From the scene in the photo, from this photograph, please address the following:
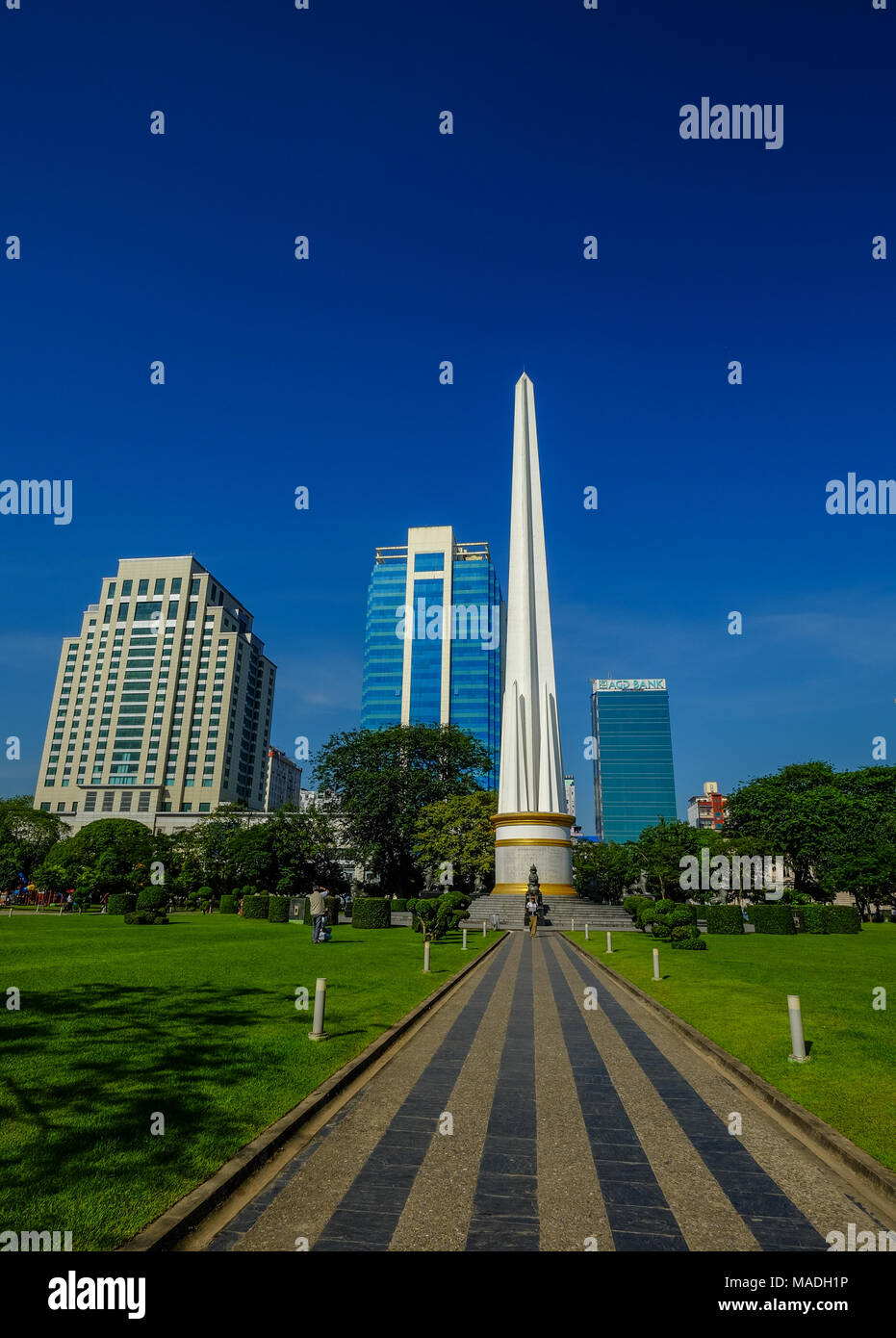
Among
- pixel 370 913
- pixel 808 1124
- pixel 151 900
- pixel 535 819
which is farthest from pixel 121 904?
pixel 808 1124

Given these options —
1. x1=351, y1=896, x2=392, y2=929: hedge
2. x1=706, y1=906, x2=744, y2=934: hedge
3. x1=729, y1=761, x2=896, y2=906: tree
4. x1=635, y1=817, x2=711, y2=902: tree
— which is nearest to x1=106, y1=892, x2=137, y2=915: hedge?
x1=351, y1=896, x2=392, y2=929: hedge

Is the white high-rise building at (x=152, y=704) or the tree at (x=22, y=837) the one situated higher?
the white high-rise building at (x=152, y=704)

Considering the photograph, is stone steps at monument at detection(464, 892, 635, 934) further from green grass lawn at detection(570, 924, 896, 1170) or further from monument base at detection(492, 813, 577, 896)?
green grass lawn at detection(570, 924, 896, 1170)

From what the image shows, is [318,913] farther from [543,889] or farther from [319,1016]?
[543,889]

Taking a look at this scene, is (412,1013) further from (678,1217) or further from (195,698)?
(195,698)

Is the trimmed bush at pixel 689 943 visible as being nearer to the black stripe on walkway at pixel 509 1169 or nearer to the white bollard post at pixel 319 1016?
the black stripe on walkway at pixel 509 1169

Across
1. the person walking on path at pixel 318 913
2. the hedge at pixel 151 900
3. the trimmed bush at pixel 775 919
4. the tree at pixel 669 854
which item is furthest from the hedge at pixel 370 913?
the tree at pixel 669 854

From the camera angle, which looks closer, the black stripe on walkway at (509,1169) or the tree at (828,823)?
the black stripe on walkway at (509,1169)

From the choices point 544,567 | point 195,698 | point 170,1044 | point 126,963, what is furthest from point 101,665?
point 170,1044
